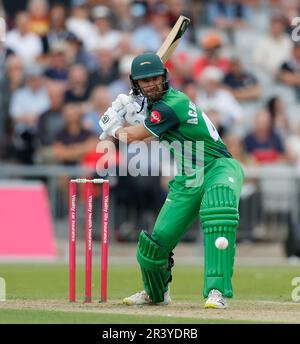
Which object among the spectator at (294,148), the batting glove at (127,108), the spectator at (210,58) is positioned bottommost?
the batting glove at (127,108)

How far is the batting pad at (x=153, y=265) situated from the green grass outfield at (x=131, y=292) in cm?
20

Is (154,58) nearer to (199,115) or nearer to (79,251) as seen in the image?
(199,115)

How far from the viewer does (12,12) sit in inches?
906

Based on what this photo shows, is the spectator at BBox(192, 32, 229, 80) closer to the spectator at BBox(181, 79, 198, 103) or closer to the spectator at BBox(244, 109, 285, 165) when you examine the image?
the spectator at BBox(181, 79, 198, 103)

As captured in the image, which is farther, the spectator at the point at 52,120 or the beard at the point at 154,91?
the spectator at the point at 52,120

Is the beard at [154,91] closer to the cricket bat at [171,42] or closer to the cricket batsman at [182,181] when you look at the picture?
the cricket batsman at [182,181]

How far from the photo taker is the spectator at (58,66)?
21438mm

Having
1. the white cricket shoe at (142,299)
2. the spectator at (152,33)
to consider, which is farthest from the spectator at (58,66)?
the white cricket shoe at (142,299)

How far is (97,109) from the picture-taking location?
20500mm

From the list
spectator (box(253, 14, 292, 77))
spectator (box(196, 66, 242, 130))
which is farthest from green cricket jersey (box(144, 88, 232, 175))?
spectator (box(253, 14, 292, 77))

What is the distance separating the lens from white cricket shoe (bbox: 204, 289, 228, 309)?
1067 centimetres

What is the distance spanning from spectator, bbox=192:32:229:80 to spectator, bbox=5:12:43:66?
119 inches

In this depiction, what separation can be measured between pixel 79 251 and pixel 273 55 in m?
6.20

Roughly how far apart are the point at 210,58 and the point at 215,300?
1187 cm
